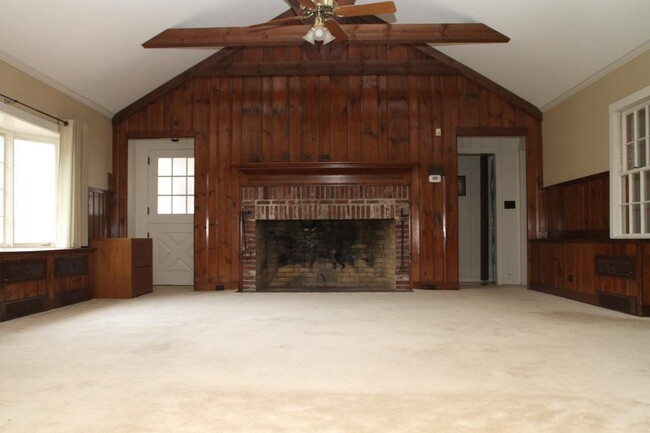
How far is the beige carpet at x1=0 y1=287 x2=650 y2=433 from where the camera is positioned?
6.24ft

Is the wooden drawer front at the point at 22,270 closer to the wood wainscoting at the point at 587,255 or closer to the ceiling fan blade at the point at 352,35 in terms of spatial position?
the ceiling fan blade at the point at 352,35

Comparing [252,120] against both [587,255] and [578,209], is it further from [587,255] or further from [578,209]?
[587,255]

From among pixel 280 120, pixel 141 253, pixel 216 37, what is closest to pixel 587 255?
pixel 280 120

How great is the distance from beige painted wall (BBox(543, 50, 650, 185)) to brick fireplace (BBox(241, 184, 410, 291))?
6.55ft

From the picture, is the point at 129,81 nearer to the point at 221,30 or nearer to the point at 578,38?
the point at 221,30

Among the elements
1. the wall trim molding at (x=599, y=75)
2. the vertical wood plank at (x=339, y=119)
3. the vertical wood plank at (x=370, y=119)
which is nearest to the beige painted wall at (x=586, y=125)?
the wall trim molding at (x=599, y=75)

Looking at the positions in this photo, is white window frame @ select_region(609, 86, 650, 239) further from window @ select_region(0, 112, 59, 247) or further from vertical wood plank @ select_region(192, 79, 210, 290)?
window @ select_region(0, 112, 59, 247)

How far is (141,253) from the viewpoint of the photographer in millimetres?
6215

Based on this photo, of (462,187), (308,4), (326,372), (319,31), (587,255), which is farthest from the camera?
(462,187)

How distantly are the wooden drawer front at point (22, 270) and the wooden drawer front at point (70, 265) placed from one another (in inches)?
9.1

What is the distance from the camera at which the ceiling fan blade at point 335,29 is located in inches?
172

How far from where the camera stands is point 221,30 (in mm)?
5637

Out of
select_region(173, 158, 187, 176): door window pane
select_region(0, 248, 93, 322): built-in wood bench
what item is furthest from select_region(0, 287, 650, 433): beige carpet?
select_region(173, 158, 187, 176): door window pane

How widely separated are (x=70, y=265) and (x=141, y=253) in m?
0.96
